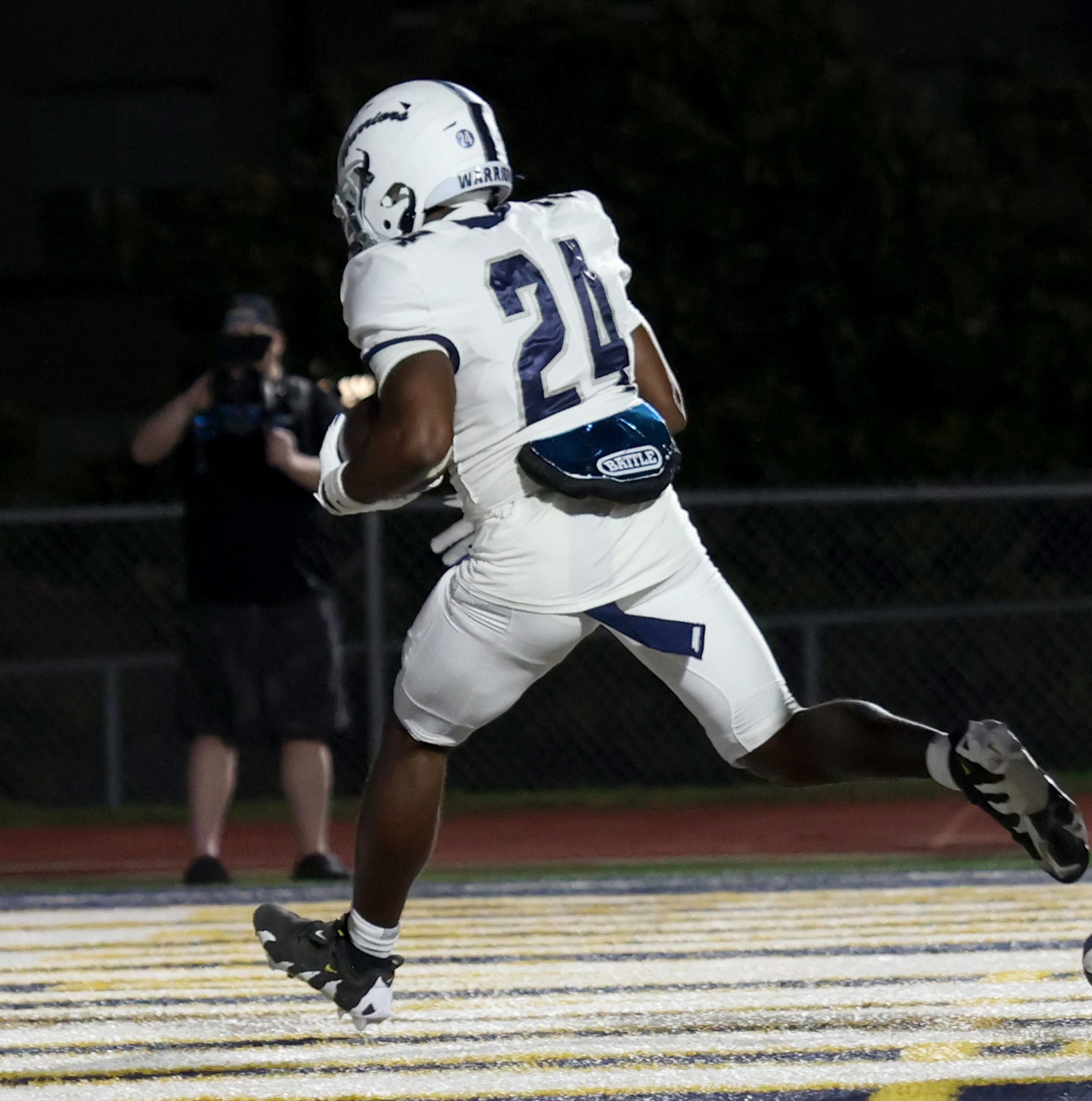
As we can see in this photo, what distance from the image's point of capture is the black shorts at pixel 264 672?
24.8ft

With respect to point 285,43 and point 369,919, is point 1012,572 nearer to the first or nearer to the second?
point 369,919

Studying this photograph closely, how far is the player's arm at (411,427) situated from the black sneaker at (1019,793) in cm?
109

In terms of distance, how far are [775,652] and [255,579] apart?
4016mm

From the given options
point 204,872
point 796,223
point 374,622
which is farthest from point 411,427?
point 796,223

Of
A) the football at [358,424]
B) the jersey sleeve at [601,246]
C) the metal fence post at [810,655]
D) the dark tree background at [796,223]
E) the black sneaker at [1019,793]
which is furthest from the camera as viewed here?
the dark tree background at [796,223]

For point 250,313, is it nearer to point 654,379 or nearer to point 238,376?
point 238,376

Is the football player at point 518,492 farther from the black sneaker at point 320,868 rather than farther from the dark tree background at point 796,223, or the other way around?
the dark tree background at point 796,223

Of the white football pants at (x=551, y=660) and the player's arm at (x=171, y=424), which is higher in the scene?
the white football pants at (x=551, y=660)

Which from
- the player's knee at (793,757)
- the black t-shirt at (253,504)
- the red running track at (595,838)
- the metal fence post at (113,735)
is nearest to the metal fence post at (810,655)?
the red running track at (595,838)

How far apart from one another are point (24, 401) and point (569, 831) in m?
13.1

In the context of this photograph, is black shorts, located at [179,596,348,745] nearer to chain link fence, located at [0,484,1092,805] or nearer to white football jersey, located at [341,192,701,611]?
chain link fence, located at [0,484,1092,805]

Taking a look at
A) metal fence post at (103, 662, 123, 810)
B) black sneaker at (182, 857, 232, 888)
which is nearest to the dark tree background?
metal fence post at (103, 662, 123, 810)

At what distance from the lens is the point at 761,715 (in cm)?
440

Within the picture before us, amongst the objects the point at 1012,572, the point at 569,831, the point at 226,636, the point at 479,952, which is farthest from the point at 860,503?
the point at 479,952
